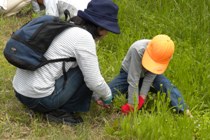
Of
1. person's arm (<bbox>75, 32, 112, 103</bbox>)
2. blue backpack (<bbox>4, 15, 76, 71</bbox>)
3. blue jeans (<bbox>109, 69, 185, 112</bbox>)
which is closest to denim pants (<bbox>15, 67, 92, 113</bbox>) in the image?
person's arm (<bbox>75, 32, 112, 103</bbox>)

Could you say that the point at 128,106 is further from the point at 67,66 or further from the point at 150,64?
the point at 67,66

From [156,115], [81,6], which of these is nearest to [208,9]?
[81,6]

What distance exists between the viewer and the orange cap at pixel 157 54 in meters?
3.54

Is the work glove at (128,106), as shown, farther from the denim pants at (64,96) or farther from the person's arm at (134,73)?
the denim pants at (64,96)

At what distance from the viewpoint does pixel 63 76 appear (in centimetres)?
348

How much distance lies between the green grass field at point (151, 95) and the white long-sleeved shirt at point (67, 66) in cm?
31

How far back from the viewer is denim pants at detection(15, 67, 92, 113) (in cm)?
348

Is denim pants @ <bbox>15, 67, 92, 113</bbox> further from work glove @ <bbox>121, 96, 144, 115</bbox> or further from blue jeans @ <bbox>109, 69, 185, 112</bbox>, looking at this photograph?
blue jeans @ <bbox>109, 69, 185, 112</bbox>

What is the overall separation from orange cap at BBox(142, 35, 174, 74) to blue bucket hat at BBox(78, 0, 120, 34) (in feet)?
1.07

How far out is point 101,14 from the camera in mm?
3402

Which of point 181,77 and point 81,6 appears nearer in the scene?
point 181,77

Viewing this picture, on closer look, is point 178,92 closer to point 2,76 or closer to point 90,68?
point 90,68

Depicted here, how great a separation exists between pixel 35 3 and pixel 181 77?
3.01 metres

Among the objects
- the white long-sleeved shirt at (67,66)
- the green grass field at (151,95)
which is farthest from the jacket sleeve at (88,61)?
the green grass field at (151,95)
